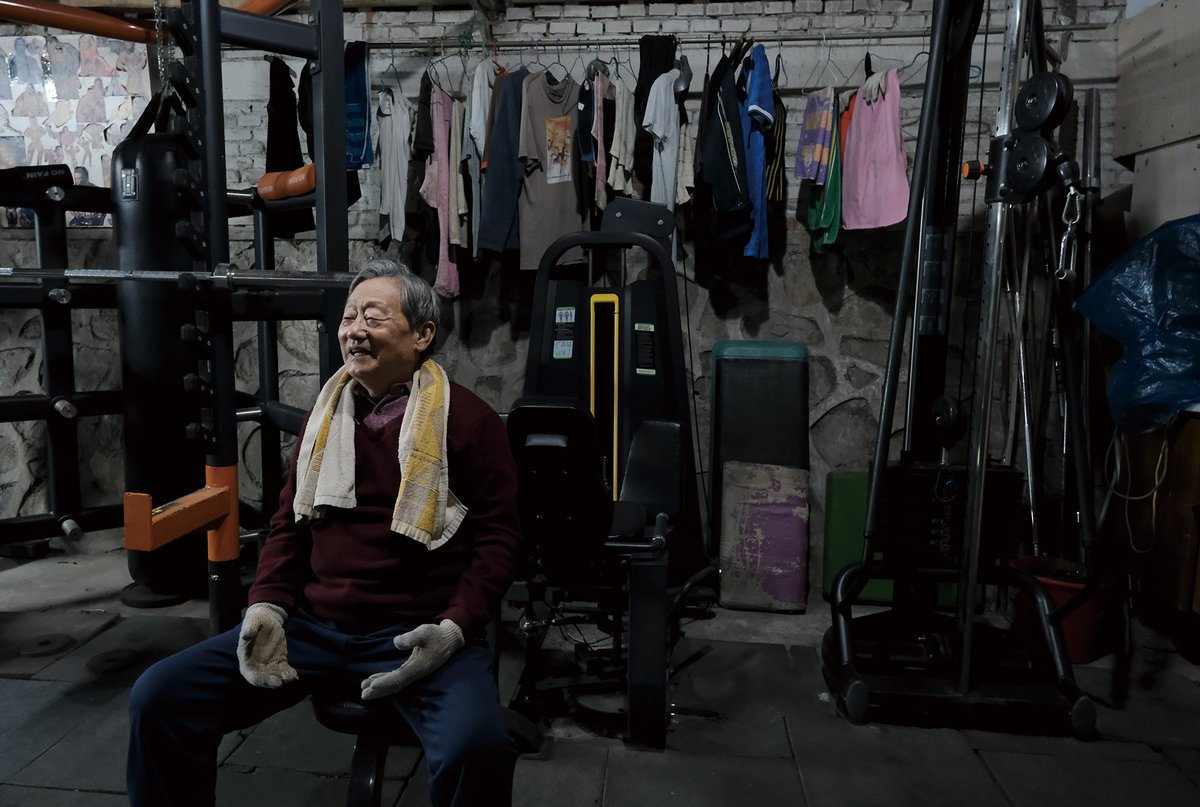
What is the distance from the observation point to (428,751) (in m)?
1.32

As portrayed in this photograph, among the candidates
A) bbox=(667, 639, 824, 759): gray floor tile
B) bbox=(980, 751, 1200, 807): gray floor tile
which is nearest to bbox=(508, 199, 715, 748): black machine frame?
bbox=(667, 639, 824, 759): gray floor tile

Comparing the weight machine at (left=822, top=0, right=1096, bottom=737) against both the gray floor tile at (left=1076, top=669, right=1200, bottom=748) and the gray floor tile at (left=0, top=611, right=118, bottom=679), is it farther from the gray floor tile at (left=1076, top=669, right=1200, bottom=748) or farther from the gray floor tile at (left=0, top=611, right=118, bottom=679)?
the gray floor tile at (left=0, top=611, right=118, bottom=679)

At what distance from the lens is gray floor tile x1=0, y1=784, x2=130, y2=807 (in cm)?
187

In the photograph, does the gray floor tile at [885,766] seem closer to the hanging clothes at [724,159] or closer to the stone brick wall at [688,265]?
the stone brick wall at [688,265]

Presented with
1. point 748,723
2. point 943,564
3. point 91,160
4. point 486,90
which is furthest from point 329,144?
point 91,160

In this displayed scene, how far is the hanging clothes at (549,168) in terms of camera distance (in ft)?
11.0

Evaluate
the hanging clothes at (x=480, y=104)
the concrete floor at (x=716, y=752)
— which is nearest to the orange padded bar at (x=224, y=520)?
the concrete floor at (x=716, y=752)

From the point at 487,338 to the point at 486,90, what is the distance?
1084mm

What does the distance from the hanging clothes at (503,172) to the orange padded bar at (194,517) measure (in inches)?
62.2

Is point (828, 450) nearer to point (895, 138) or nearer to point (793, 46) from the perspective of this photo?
point (895, 138)

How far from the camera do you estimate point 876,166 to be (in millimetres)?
3164

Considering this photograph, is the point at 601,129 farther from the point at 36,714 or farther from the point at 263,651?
the point at 36,714

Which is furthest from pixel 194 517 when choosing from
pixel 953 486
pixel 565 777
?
pixel 953 486

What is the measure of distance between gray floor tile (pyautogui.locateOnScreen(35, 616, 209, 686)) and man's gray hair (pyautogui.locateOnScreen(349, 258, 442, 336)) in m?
1.72
